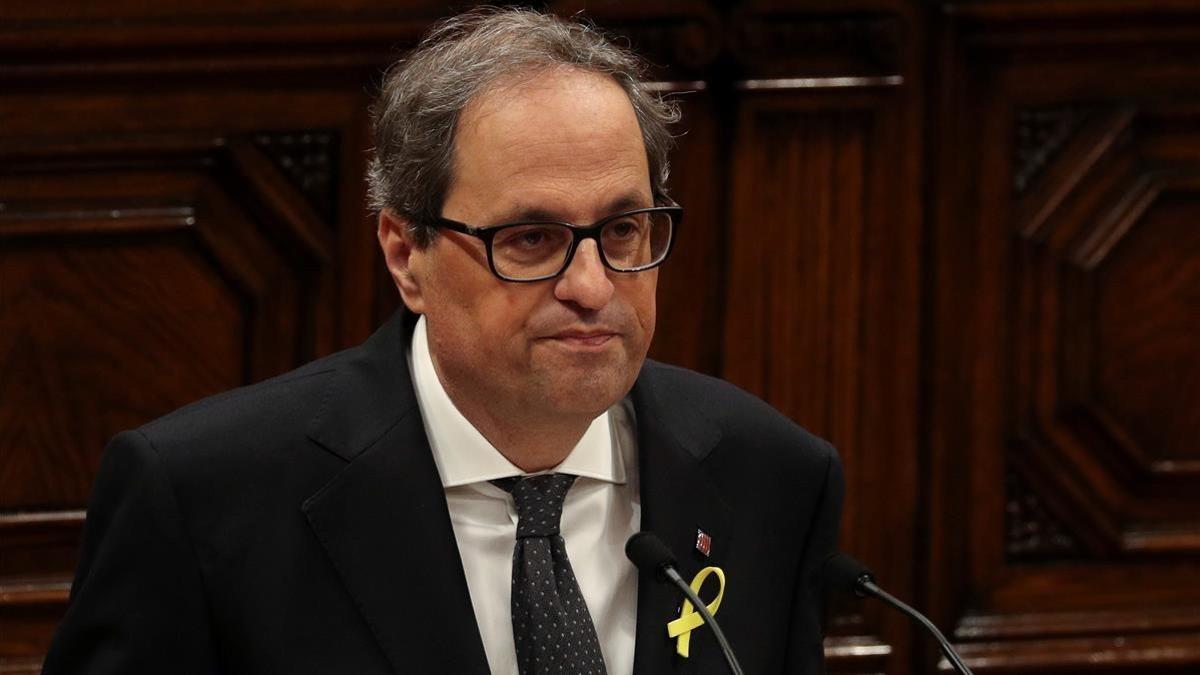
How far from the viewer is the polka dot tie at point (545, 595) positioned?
1818 mm

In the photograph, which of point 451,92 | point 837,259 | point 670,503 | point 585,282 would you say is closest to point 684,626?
point 670,503

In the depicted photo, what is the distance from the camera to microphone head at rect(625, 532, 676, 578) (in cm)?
173

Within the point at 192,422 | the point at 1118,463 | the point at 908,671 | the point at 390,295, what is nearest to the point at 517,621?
the point at 192,422

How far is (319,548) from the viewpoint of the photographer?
5.92ft

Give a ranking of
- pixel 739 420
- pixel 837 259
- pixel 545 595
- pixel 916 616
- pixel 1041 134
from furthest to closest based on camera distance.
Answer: pixel 1041 134 < pixel 837 259 < pixel 739 420 < pixel 545 595 < pixel 916 616

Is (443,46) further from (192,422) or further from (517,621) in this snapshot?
(517,621)

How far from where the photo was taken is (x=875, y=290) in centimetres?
289

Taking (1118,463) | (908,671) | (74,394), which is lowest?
(908,671)

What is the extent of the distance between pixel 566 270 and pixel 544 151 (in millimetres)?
121

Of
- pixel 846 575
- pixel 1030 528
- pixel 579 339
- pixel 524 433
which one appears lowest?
pixel 1030 528

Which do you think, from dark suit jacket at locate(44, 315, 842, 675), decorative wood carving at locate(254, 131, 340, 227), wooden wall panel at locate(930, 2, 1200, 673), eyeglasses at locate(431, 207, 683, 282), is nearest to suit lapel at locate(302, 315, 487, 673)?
dark suit jacket at locate(44, 315, 842, 675)

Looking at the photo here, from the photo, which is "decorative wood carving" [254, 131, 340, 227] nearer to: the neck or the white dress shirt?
the white dress shirt

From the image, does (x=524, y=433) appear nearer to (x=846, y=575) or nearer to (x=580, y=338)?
(x=580, y=338)

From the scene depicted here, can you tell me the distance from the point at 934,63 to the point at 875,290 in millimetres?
385
